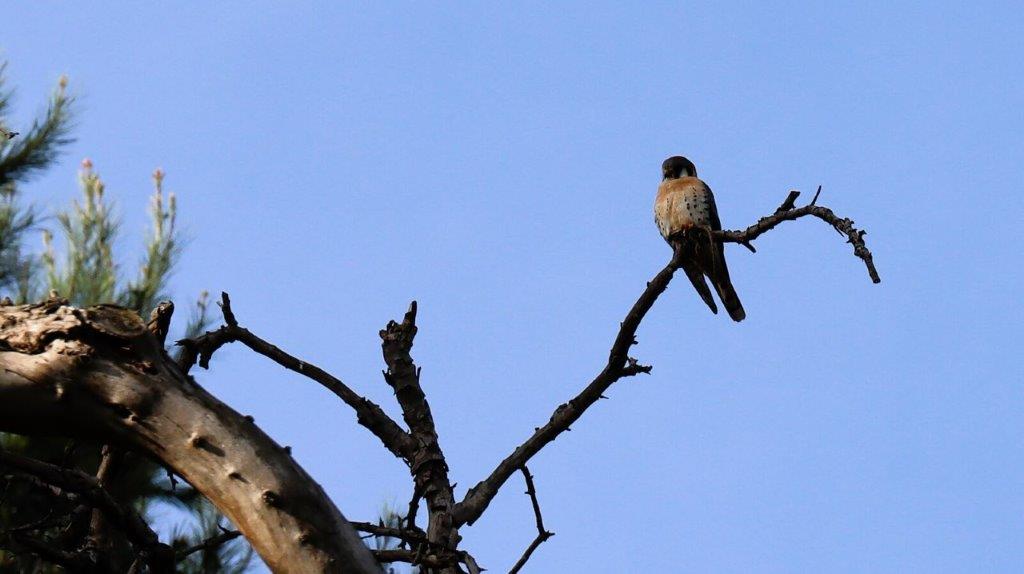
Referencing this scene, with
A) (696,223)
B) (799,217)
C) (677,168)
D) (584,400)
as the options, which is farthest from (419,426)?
(677,168)

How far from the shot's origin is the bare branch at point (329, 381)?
9.70ft

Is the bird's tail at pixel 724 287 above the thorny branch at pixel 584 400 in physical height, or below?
above

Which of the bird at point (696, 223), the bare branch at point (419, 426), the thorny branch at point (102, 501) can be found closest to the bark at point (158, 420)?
the thorny branch at point (102, 501)

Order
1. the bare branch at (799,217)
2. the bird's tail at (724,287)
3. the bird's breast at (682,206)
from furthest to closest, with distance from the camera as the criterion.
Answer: the bird's breast at (682,206) < the bird's tail at (724,287) < the bare branch at (799,217)

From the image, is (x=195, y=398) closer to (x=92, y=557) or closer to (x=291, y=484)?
(x=291, y=484)

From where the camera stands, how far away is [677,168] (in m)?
7.05

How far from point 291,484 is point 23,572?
13.2 feet

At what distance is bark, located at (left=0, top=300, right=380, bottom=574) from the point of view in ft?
5.49

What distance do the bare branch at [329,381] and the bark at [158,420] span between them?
1086 mm

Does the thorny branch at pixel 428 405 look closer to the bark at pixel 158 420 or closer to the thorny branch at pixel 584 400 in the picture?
the thorny branch at pixel 584 400

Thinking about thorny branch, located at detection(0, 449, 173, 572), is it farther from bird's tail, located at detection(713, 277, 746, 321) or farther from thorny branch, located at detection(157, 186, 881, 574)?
bird's tail, located at detection(713, 277, 746, 321)

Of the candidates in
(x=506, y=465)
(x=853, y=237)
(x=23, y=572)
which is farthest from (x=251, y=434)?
(x=23, y=572)

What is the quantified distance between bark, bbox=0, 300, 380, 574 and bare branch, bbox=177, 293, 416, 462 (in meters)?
1.09

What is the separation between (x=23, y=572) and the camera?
5121 millimetres
